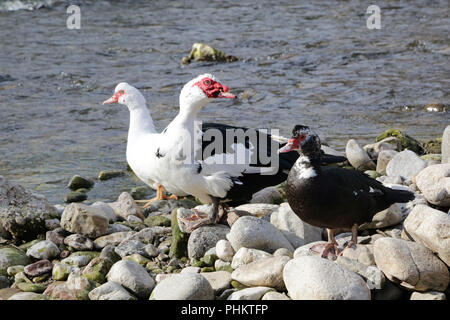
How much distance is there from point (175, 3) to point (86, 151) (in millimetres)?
10072

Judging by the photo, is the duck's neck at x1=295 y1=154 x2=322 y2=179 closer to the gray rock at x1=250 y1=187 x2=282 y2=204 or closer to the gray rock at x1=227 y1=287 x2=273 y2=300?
the gray rock at x1=227 y1=287 x2=273 y2=300

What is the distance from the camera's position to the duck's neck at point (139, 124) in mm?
5715

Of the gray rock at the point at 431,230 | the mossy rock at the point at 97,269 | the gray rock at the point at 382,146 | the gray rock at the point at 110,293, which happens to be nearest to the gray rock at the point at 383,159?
the gray rock at the point at 382,146

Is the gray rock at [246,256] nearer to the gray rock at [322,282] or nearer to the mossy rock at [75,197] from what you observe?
the gray rock at [322,282]

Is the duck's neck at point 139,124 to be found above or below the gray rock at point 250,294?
above

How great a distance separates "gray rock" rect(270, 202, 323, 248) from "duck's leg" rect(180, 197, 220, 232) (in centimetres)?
45

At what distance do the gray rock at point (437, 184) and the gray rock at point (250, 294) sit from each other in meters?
1.48

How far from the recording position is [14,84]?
34.9 ft

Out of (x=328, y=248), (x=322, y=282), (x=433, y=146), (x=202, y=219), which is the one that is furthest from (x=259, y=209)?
(x=433, y=146)

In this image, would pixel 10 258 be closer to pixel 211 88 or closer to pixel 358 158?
pixel 211 88

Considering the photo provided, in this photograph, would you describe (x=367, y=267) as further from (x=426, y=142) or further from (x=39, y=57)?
(x=39, y=57)

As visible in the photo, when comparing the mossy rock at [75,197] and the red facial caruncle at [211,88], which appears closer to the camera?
the red facial caruncle at [211,88]

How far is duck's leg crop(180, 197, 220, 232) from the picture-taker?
15.2 feet

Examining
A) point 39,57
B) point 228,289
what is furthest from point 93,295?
point 39,57
